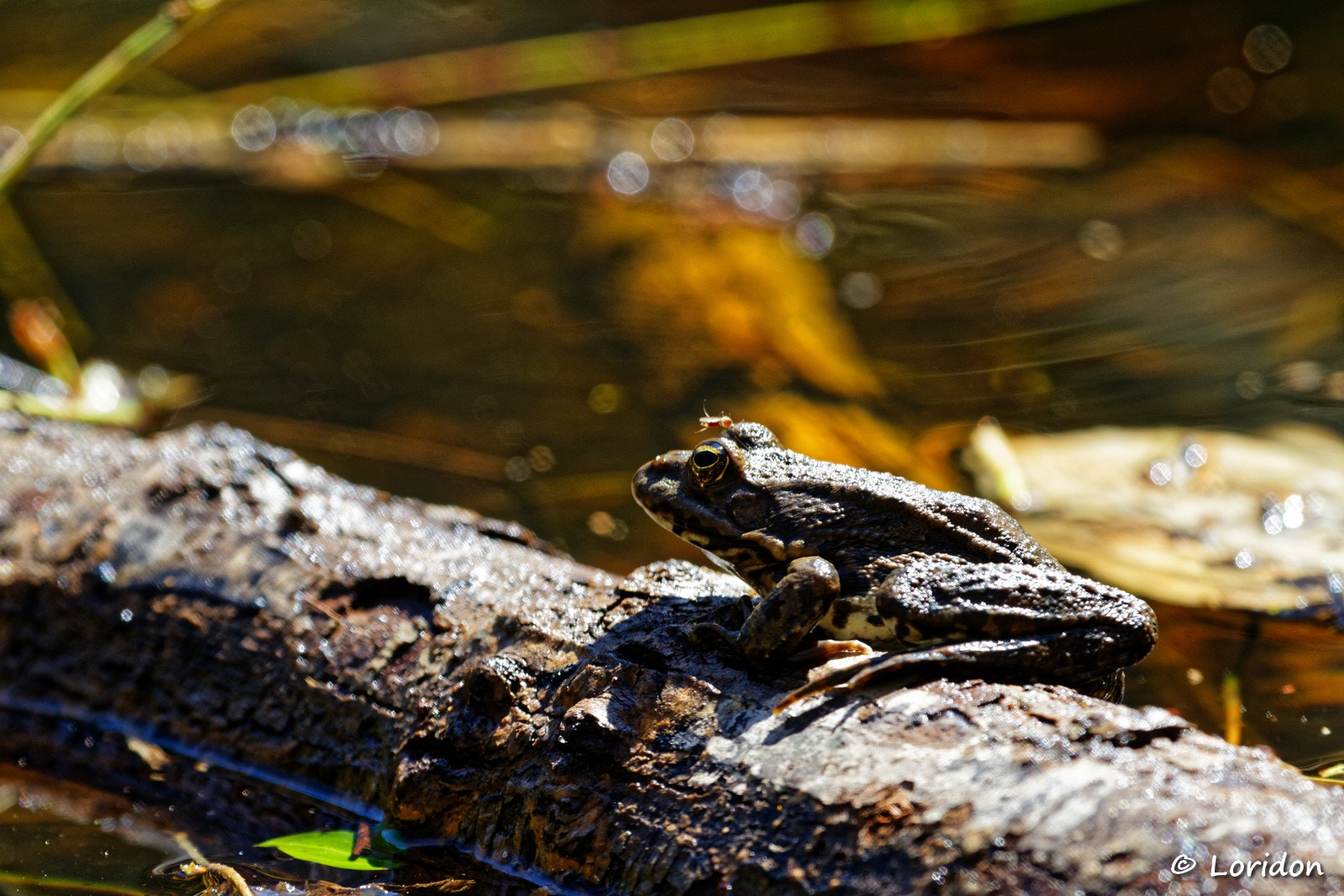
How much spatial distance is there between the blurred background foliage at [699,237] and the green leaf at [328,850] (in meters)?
1.88

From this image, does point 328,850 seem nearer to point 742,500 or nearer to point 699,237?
point 742,500

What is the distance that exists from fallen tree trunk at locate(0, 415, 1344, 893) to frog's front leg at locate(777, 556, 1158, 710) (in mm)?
88

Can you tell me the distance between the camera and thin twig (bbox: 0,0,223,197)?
4.82m

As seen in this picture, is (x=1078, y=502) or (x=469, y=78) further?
(x=469, y=78)

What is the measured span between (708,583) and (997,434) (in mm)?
2697

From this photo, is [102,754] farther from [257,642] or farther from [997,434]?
[997,434]

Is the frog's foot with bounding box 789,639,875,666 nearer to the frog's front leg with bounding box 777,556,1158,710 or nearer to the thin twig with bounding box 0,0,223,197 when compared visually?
the frog's front leg with bounding box 777,556,1158,710

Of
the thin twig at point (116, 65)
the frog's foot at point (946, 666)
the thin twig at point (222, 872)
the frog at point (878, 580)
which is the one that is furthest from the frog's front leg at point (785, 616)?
the thin twig at point (116, 65)

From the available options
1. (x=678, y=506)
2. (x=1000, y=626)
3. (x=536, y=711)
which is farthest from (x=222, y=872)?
(x=1000, y=626)

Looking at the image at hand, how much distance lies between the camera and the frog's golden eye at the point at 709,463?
3416 mm

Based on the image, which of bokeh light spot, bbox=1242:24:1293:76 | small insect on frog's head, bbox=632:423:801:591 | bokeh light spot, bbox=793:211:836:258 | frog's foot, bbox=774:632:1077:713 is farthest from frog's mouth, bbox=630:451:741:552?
bokeh light spot, bbox=1242:24:1293:76

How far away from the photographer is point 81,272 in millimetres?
7855

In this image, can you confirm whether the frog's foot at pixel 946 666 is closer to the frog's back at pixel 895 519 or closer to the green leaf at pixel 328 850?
the frog's back at pixel 895 519

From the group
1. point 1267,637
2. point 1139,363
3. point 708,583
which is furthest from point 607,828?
point 1139,363
